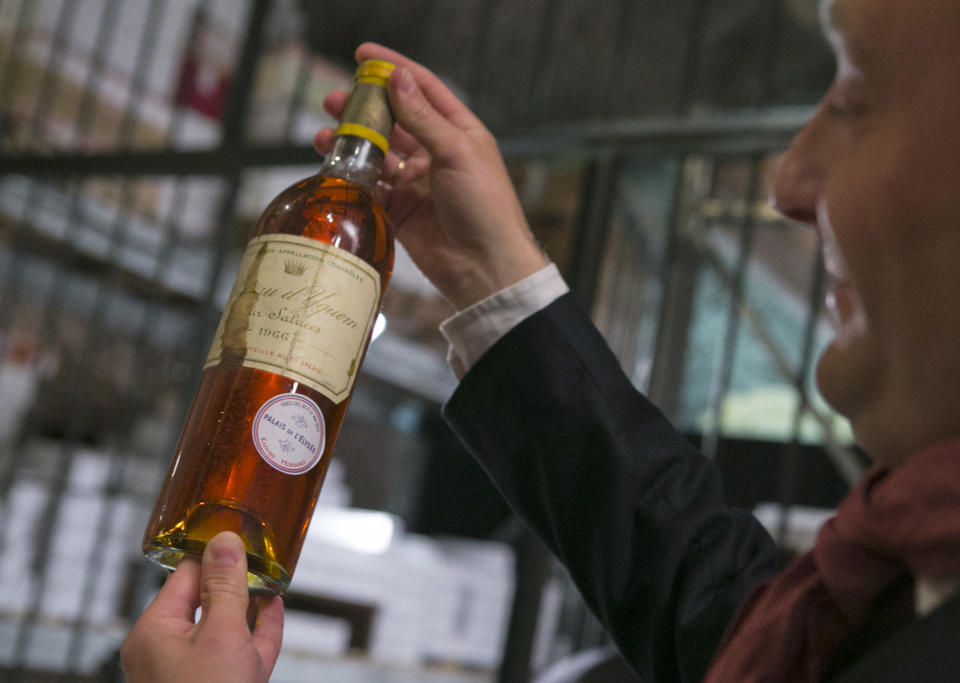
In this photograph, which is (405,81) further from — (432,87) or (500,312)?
(500,312)

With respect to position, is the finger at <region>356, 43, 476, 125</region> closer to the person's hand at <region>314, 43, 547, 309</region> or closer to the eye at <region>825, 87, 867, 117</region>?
the person's hand at <region>314, 43, 547, 309</region>

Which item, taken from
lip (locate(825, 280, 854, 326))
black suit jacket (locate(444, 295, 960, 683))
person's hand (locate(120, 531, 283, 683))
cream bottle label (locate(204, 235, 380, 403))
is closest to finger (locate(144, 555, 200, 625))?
person's hand (locate(120, 531, 283, 683))

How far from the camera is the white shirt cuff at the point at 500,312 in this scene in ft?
2.35

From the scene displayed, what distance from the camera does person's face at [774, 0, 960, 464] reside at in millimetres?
353

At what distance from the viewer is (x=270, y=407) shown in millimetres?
541

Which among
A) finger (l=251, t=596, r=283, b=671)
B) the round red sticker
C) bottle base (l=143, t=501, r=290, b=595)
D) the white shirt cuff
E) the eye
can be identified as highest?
the eye

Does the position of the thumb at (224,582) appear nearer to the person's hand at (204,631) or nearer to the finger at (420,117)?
the person's hand at (204,631)

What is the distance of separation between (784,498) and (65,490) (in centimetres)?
132

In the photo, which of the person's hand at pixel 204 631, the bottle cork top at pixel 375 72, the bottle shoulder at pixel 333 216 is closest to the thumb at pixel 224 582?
the person's hand at pixel 204 631

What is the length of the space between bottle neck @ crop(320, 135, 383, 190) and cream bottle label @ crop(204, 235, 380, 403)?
3.4 inches

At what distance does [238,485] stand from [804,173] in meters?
0.33

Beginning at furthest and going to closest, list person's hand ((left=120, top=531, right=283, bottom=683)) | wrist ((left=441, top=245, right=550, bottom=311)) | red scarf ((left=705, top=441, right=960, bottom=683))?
wrist ((left=441, top=245, right=550, bottom=311)), person's hand ((left=120, top=531, right=283, bottom=683)), red scarf ((left=705, top=441, right=960, bottom=683))

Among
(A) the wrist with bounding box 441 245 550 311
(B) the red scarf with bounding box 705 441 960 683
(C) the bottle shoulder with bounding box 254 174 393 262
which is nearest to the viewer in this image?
(B) the red scarf with bounding box 705 441 960 683

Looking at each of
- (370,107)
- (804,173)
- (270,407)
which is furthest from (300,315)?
(804,173)
